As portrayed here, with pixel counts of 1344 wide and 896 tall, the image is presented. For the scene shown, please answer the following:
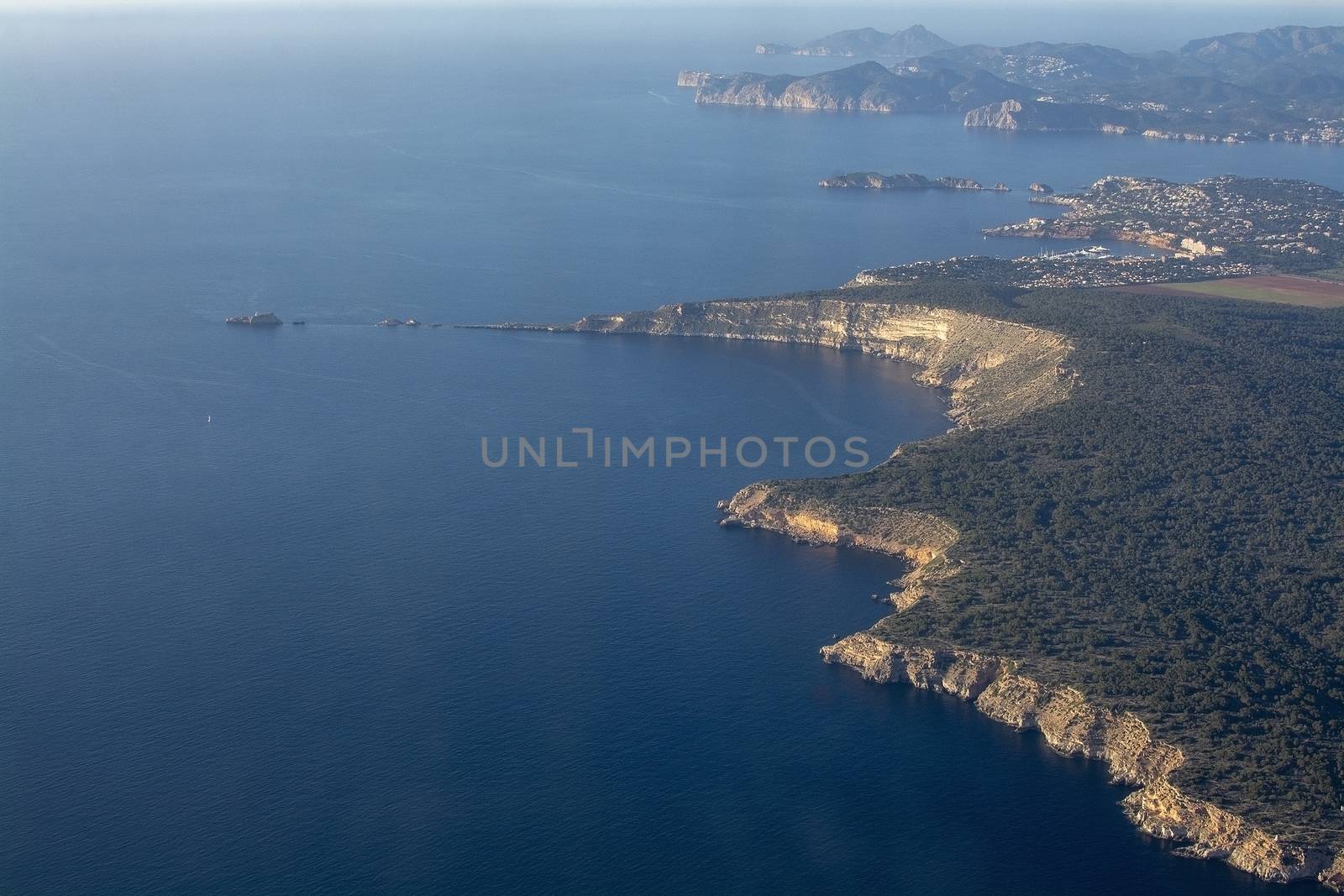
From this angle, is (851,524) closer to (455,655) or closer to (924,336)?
(455,655)

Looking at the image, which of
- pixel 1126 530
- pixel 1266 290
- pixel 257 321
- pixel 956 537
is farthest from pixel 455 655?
pixel 1266 290

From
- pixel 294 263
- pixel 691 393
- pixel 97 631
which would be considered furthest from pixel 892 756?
pixel 294 263

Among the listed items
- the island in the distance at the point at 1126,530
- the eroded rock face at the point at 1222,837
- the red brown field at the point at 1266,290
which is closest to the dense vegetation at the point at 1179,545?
the island in the distance at the point at 1126,530

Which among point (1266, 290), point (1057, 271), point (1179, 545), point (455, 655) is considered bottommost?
point (455, 655)

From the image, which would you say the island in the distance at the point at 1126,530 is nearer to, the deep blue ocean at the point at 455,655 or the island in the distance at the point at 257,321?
the deep blue ocean at the point at 455,655

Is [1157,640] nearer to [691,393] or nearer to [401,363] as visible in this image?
[691,393]
